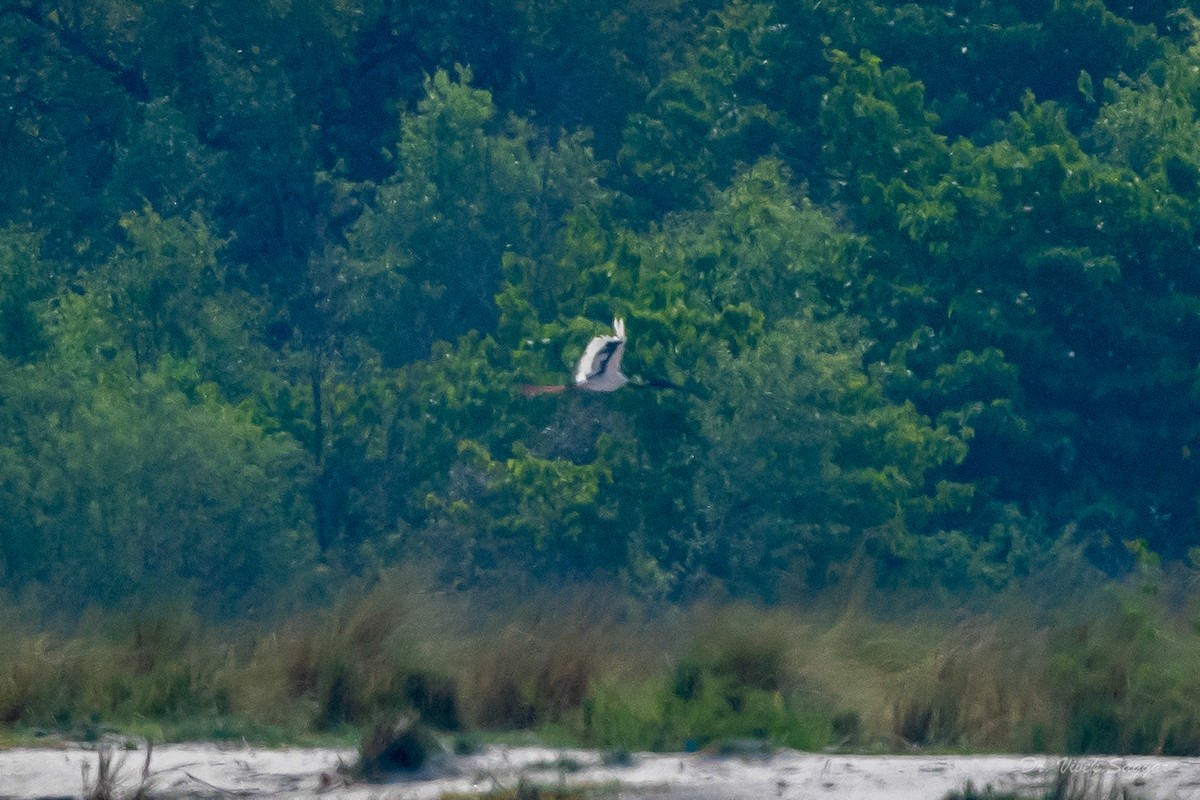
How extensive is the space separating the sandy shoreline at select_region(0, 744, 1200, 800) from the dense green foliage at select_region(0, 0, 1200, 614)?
272 inches

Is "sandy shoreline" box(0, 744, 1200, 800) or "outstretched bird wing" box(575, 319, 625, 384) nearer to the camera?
"sandy shoreline" box(0, 744, 1200, 800)

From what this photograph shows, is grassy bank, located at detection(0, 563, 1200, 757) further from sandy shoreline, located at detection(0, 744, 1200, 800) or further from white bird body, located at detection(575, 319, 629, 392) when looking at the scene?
white bird body, located at detection(575, 319, 629, 392)

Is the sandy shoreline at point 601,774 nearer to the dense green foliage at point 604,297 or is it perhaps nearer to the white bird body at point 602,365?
the white bird body at point 602,365

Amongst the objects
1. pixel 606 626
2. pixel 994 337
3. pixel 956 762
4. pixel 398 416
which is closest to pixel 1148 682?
pixel 956 762

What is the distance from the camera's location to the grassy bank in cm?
1488

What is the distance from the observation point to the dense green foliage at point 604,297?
90.9 feet

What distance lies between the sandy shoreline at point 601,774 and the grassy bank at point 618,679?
1.37 feet

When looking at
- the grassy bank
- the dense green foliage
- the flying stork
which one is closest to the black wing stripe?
the flying stork

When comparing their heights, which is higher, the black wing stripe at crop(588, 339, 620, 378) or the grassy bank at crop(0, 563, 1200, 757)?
the black wing stripe at crop(588, 339, 620, 378)

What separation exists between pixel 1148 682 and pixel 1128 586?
2284 mm

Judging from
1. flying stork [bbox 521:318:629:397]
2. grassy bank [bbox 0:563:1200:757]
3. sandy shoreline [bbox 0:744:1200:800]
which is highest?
flying stork [bbox 521:318:629:397]

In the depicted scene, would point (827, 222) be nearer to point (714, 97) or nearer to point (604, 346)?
point (714, 97)

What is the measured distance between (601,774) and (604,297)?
16.2 m

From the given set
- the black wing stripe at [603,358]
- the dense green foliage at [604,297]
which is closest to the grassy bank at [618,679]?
the black wing stripe at [603,358]
